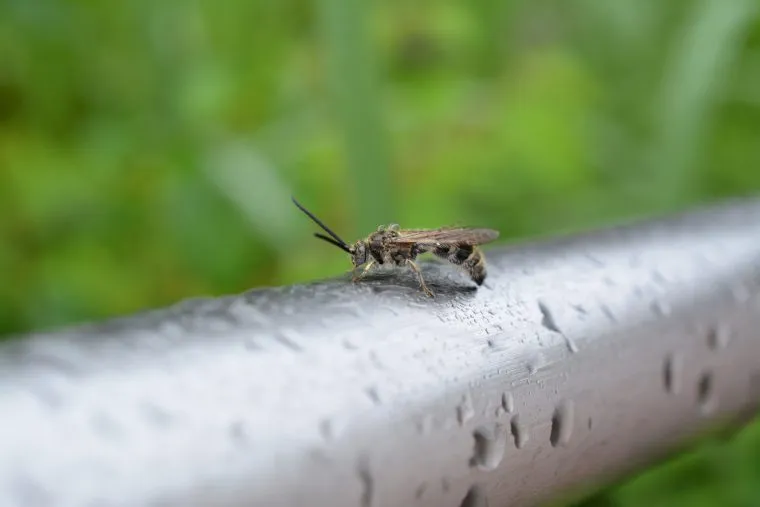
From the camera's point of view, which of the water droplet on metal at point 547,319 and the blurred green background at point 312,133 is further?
the blurred green background at point 312,133

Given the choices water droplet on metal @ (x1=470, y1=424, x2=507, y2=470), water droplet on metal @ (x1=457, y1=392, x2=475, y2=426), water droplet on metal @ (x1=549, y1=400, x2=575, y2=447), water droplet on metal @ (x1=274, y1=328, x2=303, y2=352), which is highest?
water droplet on metal @ (x1=274, y1=328, x2=303, y2=352)

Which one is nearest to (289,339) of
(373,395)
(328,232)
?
(373,395)

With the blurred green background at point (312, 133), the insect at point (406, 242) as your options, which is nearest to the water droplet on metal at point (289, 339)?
the insect at point (406, 242)

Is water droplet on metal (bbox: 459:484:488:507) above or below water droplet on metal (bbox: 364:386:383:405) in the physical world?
below

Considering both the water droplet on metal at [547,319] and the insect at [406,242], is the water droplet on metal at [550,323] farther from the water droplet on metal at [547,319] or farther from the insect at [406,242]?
the insect at [406,242]

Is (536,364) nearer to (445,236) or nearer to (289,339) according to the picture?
(289,339)

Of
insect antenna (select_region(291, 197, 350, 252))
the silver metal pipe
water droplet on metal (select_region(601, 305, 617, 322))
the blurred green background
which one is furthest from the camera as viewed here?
the blurred green background

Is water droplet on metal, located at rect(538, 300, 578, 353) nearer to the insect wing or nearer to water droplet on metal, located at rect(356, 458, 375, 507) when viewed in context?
water droplet on metal, located at rect(356, 458, 375, 507)

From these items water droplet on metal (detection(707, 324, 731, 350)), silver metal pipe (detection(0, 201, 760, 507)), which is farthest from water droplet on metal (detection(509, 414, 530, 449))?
water droplet on metal (detection(707, 324, 731, 350))
